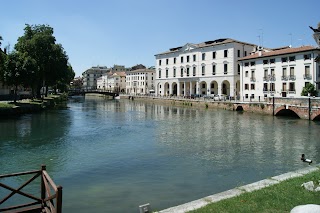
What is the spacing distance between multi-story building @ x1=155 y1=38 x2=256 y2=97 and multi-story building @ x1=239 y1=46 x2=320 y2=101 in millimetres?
10409

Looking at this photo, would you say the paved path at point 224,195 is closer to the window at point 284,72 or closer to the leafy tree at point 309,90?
the leafy tree at point 309,90

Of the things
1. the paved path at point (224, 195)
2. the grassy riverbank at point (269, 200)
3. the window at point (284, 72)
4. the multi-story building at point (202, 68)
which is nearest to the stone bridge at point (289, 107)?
the window at point (284, 72)

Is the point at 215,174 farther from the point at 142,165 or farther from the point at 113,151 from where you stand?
the point at 113,151

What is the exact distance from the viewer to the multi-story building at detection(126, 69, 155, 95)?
137875 millimetres

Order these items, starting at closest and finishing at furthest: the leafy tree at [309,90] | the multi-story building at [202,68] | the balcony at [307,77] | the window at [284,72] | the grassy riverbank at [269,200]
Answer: the grassy riverbank at [269,200]
the leafy tree at [309,90]
the balcony at [307,77]
the window at [284,72]
the multi-story building at [202,68]

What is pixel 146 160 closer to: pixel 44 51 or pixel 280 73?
pixel 280 73

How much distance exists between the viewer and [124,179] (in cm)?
A: 1490

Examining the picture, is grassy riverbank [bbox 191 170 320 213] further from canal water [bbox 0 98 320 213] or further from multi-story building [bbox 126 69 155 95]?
multi-story building [bbox 126 69 155 95]

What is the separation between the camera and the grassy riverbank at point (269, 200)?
8500 millimetres

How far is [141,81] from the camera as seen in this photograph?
141250mm

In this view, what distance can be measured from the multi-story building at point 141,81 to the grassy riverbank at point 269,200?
12304 cm

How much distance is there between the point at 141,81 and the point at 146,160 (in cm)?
12333

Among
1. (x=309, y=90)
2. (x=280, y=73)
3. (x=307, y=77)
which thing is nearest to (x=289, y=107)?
(x=309, y=90)

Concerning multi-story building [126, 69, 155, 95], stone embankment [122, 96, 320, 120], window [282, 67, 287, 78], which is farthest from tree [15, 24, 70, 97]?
multi-story building [126, 69, 155, 95]
